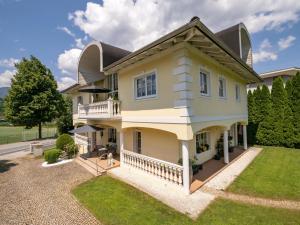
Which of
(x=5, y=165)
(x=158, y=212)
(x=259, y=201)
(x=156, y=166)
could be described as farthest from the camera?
(x=5, y=165)

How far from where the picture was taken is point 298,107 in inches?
571

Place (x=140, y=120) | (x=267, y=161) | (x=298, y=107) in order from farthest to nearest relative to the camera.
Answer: (x=298, y=107), (x=267, y=161), (x=140, y=120)

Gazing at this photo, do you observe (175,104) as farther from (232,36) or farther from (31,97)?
(31,97)

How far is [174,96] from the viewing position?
24.4 ft

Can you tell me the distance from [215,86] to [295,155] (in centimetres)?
894

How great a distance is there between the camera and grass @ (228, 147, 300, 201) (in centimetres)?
716

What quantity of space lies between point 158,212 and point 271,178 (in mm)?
6451

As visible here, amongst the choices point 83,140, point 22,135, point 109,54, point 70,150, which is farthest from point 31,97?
point 109,54

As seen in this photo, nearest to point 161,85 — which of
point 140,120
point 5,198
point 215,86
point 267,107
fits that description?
point 140,120

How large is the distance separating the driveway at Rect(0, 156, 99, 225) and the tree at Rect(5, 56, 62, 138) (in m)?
15.5

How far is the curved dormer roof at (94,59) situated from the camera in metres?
10.9

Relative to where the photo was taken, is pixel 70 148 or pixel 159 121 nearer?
pixel 159 121

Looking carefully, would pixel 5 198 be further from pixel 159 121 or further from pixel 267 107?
pixel 267 107

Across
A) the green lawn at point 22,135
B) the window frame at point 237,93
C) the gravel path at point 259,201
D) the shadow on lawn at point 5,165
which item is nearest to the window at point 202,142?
the gravel path at point 259,201
